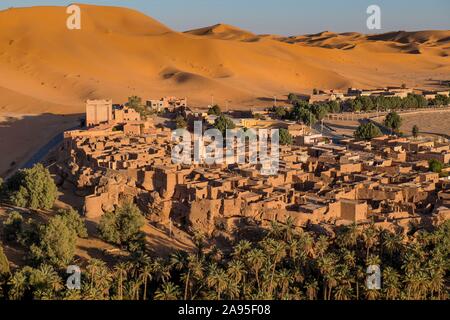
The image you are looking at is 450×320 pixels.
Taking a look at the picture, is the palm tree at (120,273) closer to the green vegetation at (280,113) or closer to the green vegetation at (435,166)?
the green vegetation at (435,166)

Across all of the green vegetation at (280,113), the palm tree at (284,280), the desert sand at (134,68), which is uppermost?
the desert sand at (134,68)

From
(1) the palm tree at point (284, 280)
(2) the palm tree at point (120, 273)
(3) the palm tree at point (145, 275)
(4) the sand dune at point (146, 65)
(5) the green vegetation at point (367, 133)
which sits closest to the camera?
(2) the palm tree at point (120, 273)

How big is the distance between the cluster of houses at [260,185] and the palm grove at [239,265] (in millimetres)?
1060

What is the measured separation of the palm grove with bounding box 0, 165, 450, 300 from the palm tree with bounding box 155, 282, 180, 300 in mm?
28

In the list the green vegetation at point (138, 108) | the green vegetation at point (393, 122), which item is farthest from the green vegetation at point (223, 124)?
the green vegetation at point (393, 122)

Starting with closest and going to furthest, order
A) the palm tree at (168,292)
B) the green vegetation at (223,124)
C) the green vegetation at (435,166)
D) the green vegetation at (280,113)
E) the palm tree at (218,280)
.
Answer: the palm tree at (168,292), the palm tree at (218,280), the green vegetation at (435,166), the green vegetation at (223,124), the green vegetation at (280,113)

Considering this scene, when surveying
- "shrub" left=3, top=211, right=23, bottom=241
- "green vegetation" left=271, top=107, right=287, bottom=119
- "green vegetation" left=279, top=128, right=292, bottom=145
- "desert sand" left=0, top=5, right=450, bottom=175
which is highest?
"desert sand" left=0, top=5, right=450, bottom=175

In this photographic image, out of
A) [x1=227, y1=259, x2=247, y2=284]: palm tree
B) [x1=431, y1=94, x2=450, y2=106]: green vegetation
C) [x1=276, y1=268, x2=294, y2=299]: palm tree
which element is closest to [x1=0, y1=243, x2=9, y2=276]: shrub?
[x1=227, y1=259, x2=247, y2=284]: palm tree

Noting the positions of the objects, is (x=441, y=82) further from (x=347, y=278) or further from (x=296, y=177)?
(x=347, y=278)

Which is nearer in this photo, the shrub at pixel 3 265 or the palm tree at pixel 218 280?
the palm tree at pixel 218 280

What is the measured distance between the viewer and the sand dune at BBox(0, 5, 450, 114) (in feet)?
214

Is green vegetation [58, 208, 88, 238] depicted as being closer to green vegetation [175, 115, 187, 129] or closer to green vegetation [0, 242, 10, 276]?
green vegetation [0, 242, 10, 276]

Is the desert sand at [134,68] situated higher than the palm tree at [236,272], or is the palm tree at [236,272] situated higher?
the desert sand at [134,68]

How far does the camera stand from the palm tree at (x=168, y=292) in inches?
623
